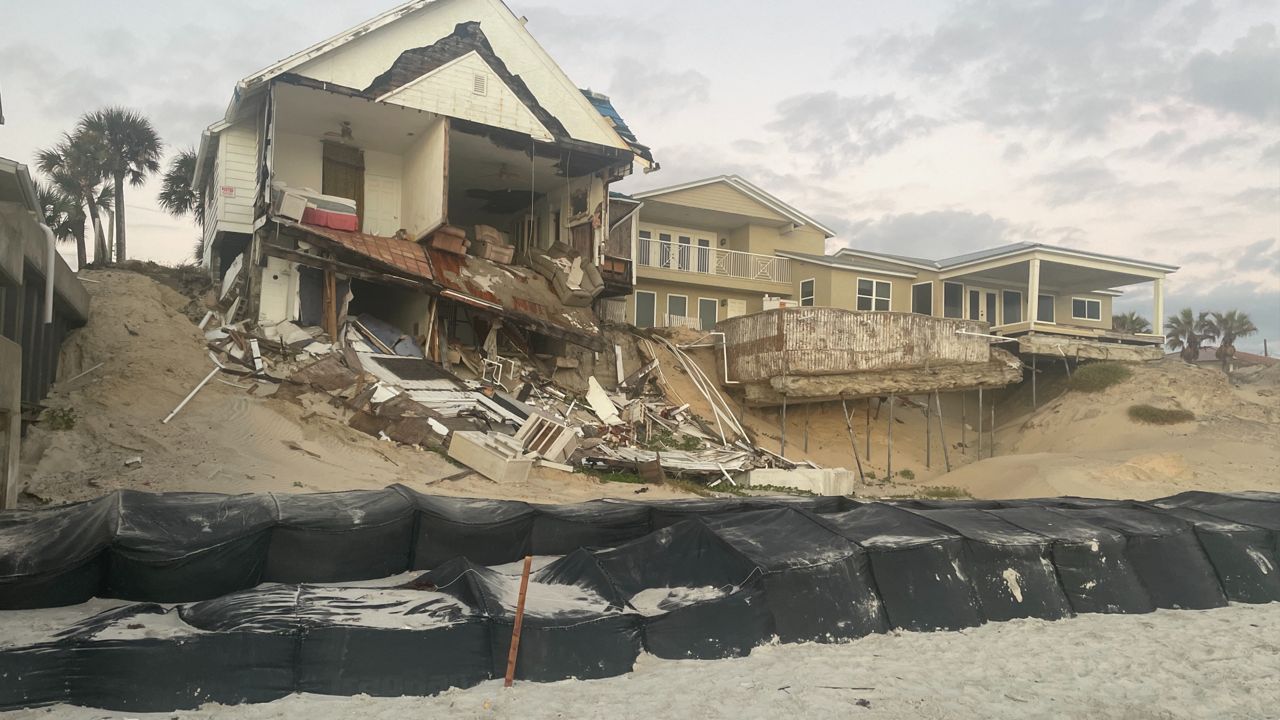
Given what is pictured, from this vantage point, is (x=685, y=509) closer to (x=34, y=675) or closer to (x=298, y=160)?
(x=34, y=675)

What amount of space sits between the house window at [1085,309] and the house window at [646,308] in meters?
17.4

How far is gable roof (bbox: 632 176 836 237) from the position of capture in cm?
2922

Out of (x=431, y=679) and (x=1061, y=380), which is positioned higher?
(x=1061, y=380)

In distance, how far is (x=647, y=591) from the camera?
8461 millimetres

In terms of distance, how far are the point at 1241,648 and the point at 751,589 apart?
4.97m

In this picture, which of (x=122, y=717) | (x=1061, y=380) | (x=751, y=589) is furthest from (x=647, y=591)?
(x=1061, y=380)

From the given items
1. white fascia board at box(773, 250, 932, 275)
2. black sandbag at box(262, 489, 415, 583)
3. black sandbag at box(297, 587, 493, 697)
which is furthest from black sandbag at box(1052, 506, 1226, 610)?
white fascia board at box(773, 250, 932, 275)

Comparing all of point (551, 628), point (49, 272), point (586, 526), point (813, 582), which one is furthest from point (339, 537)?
point (49, 272)

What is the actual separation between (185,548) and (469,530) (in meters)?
2.78

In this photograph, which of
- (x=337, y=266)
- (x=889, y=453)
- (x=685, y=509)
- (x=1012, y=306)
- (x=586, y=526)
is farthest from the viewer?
(x=1012, y=306)

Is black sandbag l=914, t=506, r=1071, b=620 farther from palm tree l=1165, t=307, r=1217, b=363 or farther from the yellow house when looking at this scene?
palm tree l=1165, t=307, r=1217, b=363

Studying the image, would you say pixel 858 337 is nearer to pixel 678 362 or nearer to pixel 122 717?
pixel 678 362

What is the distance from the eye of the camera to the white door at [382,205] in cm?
2217

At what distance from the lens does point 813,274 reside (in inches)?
1212
